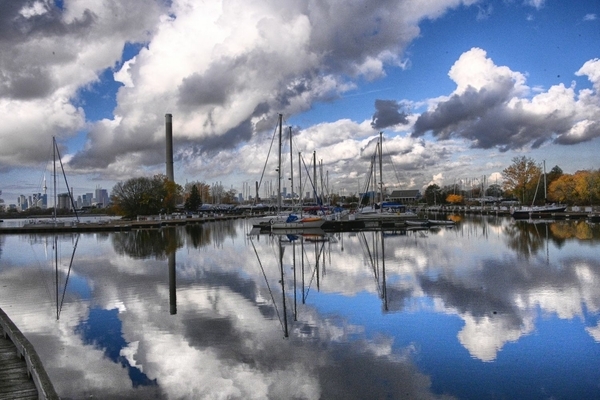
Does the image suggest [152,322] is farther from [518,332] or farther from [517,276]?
[517,276]

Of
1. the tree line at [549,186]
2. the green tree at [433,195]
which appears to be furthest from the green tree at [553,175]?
the green tree at [433,195]

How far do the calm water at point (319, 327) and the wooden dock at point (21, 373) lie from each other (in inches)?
33.1

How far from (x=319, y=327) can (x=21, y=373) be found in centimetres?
665

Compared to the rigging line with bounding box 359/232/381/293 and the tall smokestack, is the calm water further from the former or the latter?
the tall smokestack

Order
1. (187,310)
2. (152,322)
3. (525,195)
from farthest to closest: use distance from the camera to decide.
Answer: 1. (525,195)
2. (187,310)
3. (152,322)

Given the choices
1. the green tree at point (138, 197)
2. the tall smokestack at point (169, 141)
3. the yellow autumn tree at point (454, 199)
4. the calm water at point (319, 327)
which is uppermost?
the tall smokestack at point (169, 141)

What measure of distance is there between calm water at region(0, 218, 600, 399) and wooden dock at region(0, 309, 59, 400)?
2.76 feet

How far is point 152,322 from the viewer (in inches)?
516

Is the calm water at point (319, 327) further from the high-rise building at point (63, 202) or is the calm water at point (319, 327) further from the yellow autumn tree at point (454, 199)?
the high-rise building at point (63, 202)

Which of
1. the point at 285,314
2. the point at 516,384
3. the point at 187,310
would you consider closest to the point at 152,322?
the point at 187,310

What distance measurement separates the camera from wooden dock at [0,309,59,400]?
7.00 metres

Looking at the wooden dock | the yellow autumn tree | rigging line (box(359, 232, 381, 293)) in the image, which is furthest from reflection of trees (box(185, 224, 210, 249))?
the yellow autumn tree

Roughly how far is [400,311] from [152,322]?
22.8 feet

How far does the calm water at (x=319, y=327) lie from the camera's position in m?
8.57
